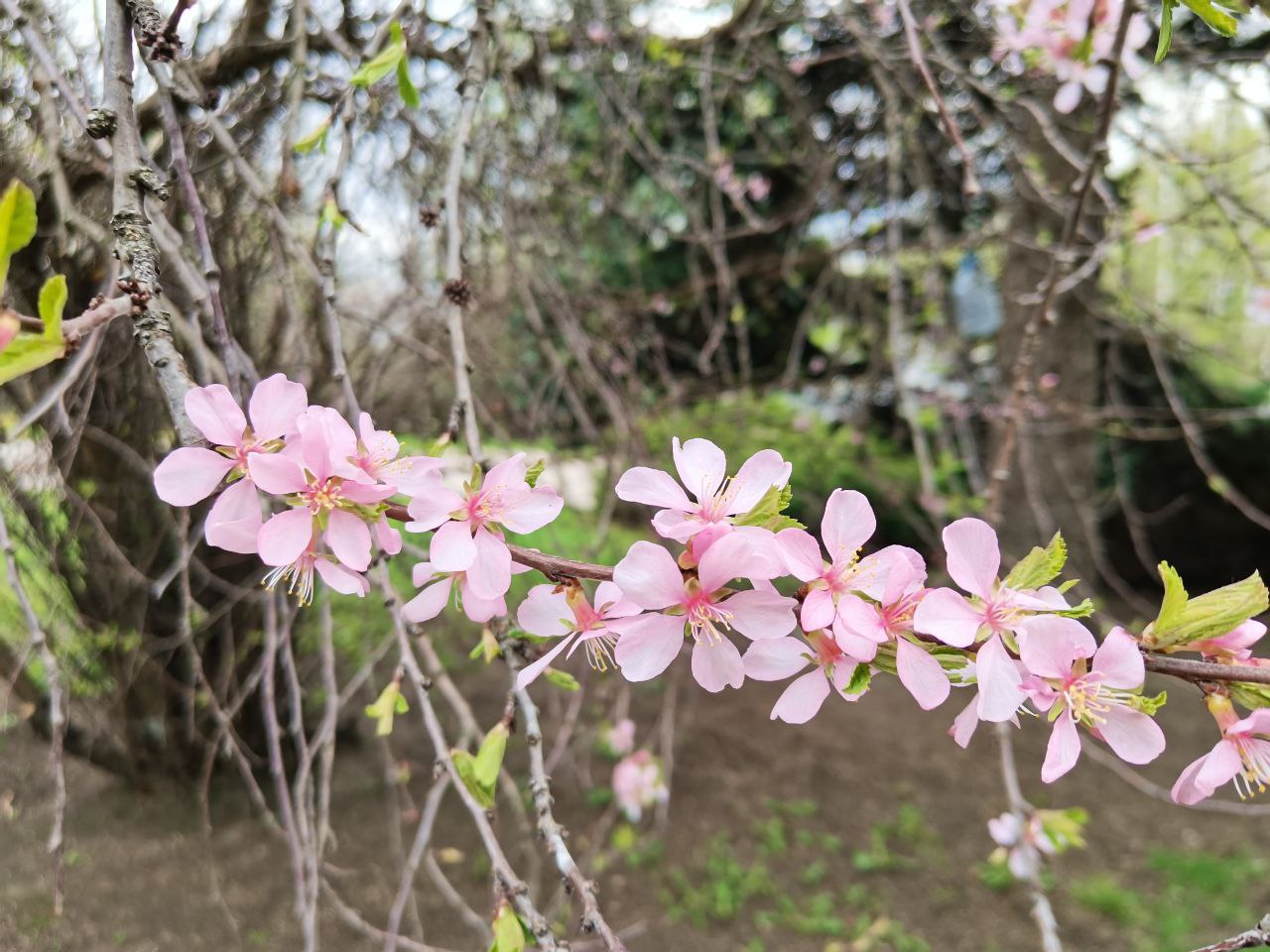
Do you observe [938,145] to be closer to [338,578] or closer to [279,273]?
[279,273]

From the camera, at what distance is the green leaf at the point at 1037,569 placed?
→ 0.59 meters

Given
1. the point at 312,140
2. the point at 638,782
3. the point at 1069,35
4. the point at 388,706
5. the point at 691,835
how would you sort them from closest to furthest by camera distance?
the point at 388,706 < the point at 312,140 < the point at 1069,35 < the point at 638,782 < the point at 691,835

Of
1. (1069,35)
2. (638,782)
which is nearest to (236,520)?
(1069,35)

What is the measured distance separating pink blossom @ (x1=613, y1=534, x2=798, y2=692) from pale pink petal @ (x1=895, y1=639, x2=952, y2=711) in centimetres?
8

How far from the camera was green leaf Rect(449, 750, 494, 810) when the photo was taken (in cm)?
73

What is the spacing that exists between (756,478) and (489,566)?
0.22 meters

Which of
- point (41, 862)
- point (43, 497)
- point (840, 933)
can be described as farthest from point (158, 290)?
point (840, 933)

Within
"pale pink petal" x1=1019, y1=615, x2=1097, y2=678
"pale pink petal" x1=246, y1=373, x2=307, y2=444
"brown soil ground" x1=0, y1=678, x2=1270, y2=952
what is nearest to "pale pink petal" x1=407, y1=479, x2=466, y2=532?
"pale pink petal" x1=246, y1=373, x2=307, y2=444

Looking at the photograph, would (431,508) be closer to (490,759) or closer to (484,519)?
(484,519)

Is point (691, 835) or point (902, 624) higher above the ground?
point (902, 624)

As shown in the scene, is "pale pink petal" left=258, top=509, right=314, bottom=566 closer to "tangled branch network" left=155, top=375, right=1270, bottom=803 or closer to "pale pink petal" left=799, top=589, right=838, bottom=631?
"tangled branch network" left=155, top=375, right=1270, bottom=803

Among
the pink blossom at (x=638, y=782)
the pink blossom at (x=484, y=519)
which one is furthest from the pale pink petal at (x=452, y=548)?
the pink blossom at (x=638, y=782)

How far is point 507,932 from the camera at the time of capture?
25.1 inches

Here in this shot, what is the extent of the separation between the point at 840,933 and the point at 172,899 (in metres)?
2.19
